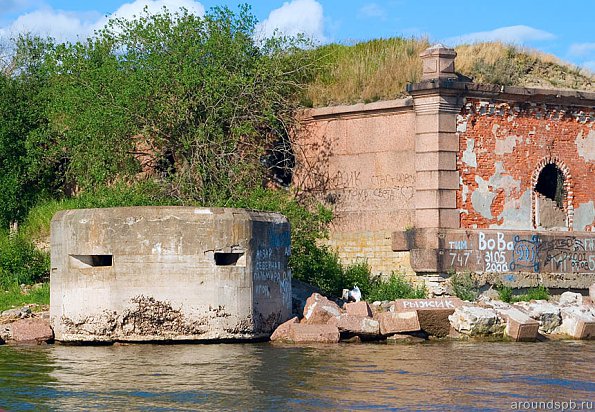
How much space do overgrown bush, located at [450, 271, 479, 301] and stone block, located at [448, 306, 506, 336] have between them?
2.61m

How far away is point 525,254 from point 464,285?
1.71m

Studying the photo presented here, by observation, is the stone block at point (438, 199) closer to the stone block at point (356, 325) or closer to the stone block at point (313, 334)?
the stone block at point (356, 325)

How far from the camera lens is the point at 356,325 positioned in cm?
1680

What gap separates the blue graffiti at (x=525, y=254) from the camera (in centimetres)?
2094

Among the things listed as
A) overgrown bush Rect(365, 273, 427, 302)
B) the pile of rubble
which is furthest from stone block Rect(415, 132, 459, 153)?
the pile of rubble

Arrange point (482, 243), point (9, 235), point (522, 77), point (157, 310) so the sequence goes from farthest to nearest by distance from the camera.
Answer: point (9, 235) < point (522, 77) < point (482, 243) < point (157, 310)

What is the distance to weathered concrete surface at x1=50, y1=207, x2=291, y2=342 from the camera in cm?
1597

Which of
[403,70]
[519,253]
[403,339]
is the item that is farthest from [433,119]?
[403,339]

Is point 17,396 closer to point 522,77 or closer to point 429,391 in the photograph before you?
point 429,391

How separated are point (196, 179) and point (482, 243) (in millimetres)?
5938

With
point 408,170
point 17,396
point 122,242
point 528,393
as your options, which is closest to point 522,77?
point 408,170

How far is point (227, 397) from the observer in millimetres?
11695

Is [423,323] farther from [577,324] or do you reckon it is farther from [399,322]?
[577,324]

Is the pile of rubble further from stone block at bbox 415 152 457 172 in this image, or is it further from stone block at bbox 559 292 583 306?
stone block at bbox 415 152 457 172
